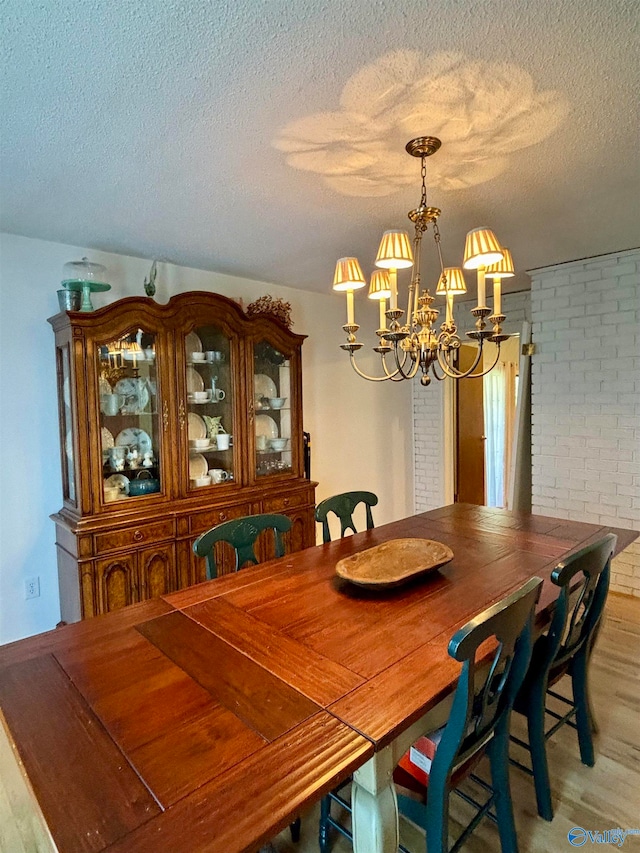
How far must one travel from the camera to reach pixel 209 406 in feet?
10.1

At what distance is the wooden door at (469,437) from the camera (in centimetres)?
487

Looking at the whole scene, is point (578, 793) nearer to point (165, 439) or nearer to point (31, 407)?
point (165, 439)

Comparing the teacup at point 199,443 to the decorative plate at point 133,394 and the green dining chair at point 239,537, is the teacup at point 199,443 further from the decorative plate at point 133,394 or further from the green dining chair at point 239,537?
the green dining chair at point 239,537

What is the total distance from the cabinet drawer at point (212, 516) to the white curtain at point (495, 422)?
346 cm

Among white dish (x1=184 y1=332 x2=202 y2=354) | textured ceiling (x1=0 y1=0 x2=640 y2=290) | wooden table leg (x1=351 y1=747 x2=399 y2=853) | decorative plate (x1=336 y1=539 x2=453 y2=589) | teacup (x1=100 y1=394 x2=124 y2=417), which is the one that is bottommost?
wooden table leg (x1=351 y1=747 x2=399 y2=853)

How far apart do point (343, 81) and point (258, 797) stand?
176 cm

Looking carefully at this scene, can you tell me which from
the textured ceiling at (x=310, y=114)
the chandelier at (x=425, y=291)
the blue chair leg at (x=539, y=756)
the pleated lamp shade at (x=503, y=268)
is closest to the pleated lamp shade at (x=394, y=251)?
the chandelier at (x=425, y=291)

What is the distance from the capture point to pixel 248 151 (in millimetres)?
1719

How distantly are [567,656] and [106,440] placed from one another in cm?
248

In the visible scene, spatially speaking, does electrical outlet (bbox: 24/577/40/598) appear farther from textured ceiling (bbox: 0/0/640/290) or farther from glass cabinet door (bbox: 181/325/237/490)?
textured ceiling (bbox: 0/0/640/290)

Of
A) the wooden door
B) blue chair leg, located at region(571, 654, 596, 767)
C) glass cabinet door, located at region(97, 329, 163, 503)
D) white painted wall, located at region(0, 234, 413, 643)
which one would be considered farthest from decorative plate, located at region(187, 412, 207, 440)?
the wooden door

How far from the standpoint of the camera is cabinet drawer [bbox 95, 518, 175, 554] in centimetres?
248

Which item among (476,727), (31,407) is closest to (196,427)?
(31,407)

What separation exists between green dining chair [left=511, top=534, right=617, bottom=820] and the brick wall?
1781 mm
